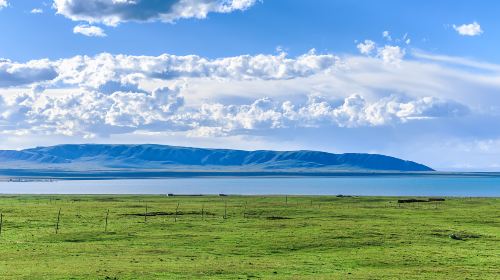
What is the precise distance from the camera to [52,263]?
A: 4778cm

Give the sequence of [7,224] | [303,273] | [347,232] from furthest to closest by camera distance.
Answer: [7,224] < [347,232] < [303,273]

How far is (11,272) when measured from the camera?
139ft

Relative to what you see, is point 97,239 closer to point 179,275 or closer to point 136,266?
point 136,266

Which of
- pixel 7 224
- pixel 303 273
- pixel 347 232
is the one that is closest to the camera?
pixel 303 273

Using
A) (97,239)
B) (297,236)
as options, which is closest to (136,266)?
(97,239)

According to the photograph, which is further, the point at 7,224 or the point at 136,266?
the point at 7,224

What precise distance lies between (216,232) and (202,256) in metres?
20.4

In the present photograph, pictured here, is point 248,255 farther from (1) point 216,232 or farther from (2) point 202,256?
(1) point 216,232

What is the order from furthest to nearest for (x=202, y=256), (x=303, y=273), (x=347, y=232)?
(x=347, y=232) < (x=202, y=256) < (x=303, y=273)

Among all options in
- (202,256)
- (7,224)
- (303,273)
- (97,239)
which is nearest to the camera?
(303,273)

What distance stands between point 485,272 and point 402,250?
13927 millimetres

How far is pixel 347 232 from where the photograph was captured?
7200 cm

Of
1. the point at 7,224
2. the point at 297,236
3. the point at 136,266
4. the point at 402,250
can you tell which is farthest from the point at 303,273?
the point at 7,224

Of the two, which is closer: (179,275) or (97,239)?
(179,275)
